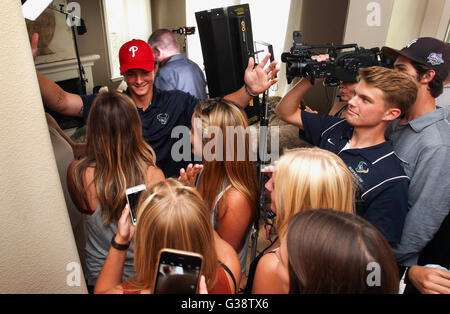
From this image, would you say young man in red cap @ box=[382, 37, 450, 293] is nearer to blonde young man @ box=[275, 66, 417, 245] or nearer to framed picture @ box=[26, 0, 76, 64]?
blonde young man @ box=[275, 66, 417, 245]

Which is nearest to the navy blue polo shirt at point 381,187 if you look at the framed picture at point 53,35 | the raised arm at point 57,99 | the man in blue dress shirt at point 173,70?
the raised arm at point 57,99

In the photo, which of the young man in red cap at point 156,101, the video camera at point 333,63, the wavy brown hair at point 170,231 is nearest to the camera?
the wavy brown hair at point 170,231

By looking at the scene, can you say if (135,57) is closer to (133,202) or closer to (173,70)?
(173,70)

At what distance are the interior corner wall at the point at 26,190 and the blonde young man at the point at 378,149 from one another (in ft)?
3.49

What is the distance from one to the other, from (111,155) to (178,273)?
63 cm

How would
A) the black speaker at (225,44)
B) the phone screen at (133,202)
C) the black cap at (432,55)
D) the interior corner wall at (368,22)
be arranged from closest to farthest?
the phone screen at (133,202)
the black cap at (432,55)
the black speaker at (225,44)
the interior corner wall at (368,22)

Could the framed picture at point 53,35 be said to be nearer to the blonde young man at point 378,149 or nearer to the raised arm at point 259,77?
the raised arm at point 259,77

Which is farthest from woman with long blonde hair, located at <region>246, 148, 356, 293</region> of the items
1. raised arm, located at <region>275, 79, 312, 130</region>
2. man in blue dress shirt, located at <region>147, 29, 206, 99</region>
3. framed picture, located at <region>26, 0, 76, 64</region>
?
framed picture, located at <region>26, 0, 76, 64</region>

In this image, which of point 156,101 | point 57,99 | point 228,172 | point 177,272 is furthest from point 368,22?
point 177,272

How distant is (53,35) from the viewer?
4180mm

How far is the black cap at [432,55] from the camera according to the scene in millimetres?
1325

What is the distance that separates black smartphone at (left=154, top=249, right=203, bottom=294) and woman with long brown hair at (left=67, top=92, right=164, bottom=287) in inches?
19.6

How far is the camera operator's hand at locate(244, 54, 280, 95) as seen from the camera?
5.11ft
